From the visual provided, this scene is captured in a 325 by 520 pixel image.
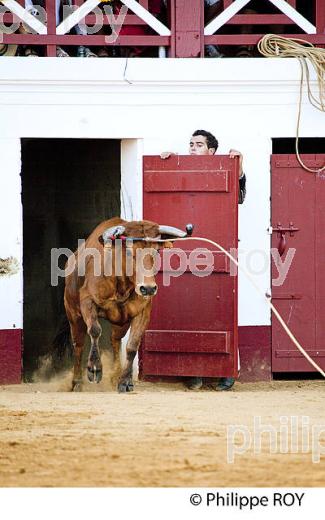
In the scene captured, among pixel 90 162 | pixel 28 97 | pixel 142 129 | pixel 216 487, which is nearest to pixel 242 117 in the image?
pixel 142 129

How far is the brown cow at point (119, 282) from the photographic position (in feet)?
35.6

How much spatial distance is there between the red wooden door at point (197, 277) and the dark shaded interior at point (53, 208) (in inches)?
114

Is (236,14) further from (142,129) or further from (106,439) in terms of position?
(106,439)

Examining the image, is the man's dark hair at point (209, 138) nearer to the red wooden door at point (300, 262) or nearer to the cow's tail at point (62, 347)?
the red wooden door at point (300, 262)

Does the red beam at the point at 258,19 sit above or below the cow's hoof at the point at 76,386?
above

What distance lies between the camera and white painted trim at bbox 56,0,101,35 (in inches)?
470

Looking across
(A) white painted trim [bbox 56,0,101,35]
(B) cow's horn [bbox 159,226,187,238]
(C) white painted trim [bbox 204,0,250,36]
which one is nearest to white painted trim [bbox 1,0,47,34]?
(A) white painted trim [bbox 56,0,101,35]

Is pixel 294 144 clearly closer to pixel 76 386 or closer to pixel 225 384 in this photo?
pixel 225 384

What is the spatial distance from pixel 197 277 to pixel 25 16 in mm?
2752

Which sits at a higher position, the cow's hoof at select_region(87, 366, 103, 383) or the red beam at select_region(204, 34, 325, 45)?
the red beam at select_region(204, 34, 325, 45)

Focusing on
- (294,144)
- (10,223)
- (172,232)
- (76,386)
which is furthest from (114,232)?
(294,144)

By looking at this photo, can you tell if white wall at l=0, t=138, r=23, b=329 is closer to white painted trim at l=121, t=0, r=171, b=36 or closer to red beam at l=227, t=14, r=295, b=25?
white painted trim at l=121, t=0, r=171, b=36

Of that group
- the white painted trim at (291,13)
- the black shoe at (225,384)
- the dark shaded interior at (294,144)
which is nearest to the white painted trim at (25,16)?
the white painted trim at (291,13)

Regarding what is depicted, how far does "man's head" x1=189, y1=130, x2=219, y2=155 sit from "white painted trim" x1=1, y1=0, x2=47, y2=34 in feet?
5.38
